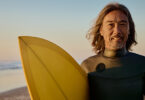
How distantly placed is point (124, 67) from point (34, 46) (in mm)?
877

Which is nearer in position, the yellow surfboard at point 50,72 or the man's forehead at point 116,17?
the yellow surfboard at point 50,72

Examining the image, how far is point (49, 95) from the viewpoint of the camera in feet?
6.11

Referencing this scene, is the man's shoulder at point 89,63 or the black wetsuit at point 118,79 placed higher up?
the man's shoulder at point 89,63

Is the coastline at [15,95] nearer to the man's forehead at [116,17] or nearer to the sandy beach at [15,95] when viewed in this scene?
the sandy beach at [15,95]

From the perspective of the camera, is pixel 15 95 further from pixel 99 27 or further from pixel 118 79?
pixel 118 79

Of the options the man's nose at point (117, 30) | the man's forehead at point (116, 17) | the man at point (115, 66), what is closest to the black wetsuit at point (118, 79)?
the man at point (115, 66)

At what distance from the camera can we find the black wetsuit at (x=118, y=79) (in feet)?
6.30

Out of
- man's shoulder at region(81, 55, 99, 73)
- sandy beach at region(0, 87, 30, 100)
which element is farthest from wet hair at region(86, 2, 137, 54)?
sandy beach at region(0, 87, 30, 100)

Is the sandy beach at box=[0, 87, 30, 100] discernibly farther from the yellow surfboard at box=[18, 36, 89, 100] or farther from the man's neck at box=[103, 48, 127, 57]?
the man's neck at box=[103, 48, 127, 57]

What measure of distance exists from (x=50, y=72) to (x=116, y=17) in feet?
2.73

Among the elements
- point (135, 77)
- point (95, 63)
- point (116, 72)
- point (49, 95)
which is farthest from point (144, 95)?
point (49, 95)

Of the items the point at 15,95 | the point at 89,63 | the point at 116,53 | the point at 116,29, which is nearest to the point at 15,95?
the point at 15,95

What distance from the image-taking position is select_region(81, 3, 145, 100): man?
193 cm

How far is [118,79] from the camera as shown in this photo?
1923mm
